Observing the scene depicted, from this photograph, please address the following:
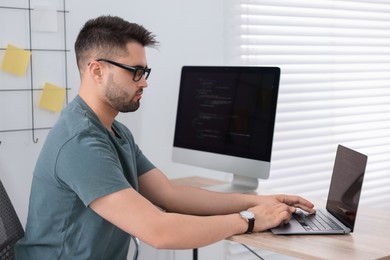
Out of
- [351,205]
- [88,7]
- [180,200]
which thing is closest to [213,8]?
[88,7]

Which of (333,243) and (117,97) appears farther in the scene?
(117,97)

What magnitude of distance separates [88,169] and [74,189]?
0.25 ft

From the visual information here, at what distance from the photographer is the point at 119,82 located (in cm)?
195

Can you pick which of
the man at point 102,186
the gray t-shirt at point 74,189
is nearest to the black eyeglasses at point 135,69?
the man at point 102,186

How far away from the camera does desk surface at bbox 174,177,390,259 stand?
1698mm

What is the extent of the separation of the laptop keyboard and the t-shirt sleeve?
1.92 ft

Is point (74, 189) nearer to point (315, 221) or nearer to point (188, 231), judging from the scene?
point (188, 231)

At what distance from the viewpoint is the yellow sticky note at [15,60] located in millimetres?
2447

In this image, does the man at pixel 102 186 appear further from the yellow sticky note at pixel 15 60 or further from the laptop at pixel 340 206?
the yellow sticky note at pixel 15 60

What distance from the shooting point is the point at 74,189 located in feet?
5.77

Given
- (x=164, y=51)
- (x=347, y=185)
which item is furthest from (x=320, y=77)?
(x=347, y=185)

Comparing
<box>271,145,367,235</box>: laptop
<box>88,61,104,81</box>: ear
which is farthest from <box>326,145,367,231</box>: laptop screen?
<box>88,61,104,81</box>: ear

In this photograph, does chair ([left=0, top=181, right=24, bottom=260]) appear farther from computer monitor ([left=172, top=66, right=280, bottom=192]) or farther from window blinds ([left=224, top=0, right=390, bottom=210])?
window blinds ([left=224, top=0, right=390, bottom=210])

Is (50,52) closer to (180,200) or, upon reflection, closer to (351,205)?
(180,200)
